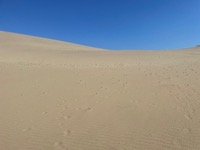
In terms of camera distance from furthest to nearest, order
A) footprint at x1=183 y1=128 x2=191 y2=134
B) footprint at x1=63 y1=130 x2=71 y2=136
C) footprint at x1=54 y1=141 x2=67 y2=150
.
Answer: footprint at x1=63 y1=130 x2=71 y2=136
footprint at x1=183 y1=128 x2=191 y2=134
footprint at x1=54 y1=141 x2=67 y2=150

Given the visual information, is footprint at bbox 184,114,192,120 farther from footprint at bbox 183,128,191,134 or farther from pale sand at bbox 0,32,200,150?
footprint at bbox 183,128,191,134

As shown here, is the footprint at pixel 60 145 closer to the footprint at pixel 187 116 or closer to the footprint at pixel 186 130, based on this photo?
the footprint at pixel 186 130

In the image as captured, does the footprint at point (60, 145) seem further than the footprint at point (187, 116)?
No

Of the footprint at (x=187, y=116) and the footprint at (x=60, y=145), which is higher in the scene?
the footprint at (x=187, y=116)

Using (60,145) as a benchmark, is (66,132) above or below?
above

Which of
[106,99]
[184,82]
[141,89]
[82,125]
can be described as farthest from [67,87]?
[184,82]

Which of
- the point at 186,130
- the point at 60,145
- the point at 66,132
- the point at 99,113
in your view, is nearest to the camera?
the point at 60,145

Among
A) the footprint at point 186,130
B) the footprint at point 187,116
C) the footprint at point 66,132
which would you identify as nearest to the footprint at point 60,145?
the footprint at point 66,132

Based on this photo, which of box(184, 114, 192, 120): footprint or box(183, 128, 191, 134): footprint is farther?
box(184, 114, 192, 120): footprint

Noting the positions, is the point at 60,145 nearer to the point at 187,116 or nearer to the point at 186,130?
the point at 186,130

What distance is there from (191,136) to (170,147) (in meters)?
0.76

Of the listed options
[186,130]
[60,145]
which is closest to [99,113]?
[60,145]

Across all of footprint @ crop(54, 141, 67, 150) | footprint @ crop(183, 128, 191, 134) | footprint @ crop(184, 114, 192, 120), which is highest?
footprint @ crop(184, 114, 192, 120)

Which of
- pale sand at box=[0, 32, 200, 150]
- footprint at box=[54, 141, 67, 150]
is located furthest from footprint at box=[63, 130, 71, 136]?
footprint at box=[54, 141, 67, 150]
